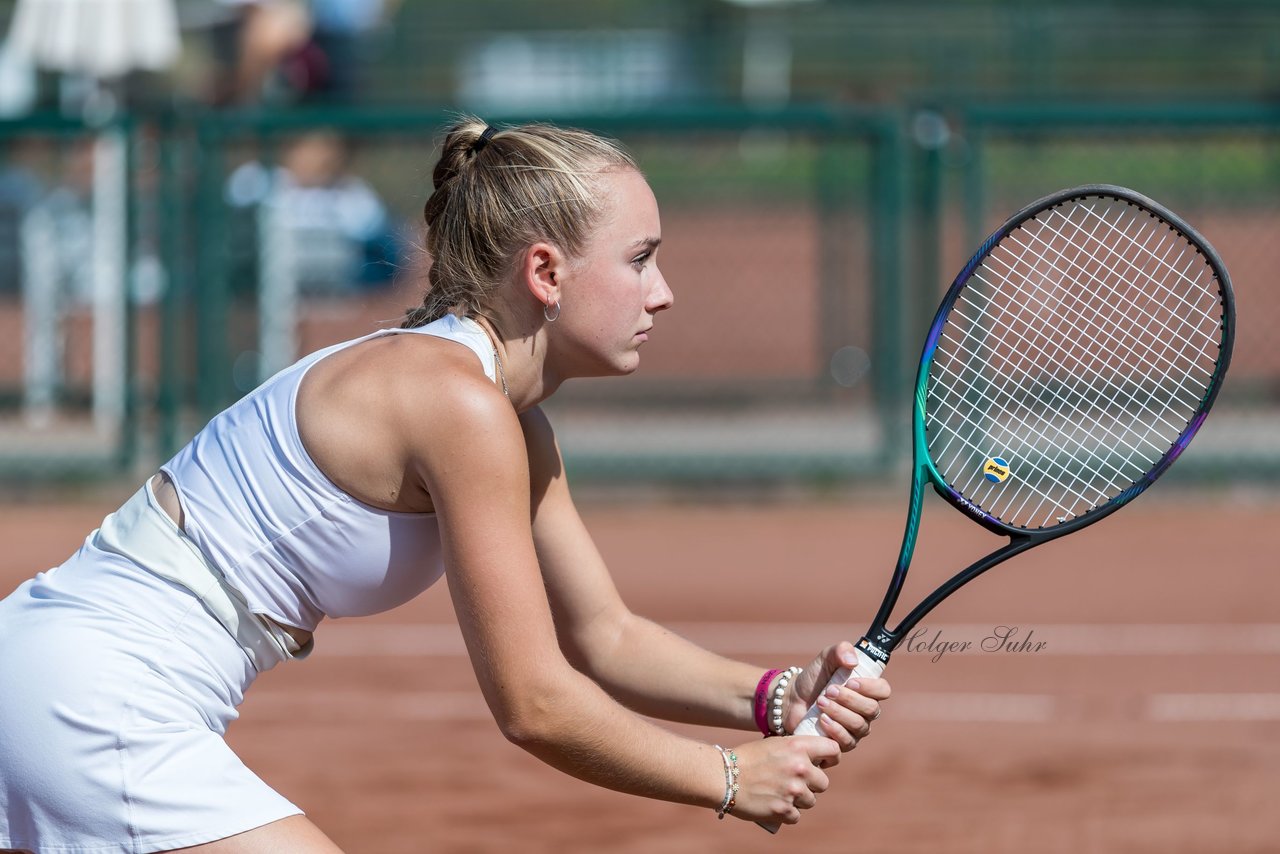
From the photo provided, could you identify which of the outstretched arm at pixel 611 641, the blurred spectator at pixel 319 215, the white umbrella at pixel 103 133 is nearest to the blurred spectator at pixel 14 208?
the white umbrella at pixel 103 133

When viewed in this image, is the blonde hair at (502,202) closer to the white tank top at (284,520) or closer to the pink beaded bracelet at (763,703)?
the white tank top at (284,520)

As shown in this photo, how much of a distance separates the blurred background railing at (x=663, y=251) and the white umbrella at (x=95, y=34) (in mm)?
349

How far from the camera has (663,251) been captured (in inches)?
467

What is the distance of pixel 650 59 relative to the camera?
1664 cm

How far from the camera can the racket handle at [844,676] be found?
105 inches

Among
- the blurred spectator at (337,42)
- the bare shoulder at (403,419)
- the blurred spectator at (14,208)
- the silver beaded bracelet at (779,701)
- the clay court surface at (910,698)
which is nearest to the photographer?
the bare shoulder at (403,419)

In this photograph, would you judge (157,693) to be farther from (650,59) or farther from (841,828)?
(650,59)

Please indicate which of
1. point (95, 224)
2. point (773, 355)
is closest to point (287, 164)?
point (95, 224)

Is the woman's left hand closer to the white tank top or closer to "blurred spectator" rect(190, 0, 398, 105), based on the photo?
the white tank top

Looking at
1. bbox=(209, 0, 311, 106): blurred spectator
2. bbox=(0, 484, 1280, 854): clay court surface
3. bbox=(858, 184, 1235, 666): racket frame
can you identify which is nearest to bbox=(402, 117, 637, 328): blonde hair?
bbox=(858, 184, 1235, 666): racket frame

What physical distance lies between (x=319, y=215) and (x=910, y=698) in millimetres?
5614

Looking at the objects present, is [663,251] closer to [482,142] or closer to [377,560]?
[482,142]

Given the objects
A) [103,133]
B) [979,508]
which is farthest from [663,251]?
[979,508]

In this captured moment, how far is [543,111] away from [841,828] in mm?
5000
